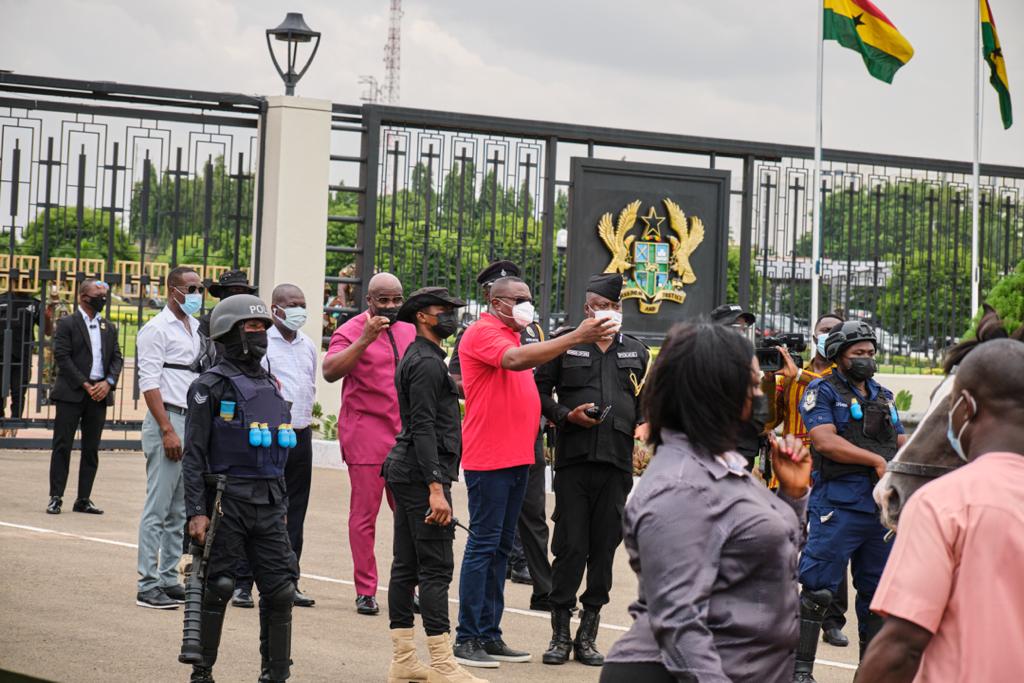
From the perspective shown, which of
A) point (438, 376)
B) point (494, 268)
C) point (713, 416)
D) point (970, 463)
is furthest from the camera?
point (494, 268)

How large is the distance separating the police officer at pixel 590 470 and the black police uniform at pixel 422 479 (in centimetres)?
83

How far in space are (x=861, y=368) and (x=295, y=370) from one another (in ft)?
11.6

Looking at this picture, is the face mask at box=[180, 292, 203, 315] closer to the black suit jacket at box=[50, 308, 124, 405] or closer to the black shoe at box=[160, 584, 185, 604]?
the black shoe at box=[160, 584, 185, 604]

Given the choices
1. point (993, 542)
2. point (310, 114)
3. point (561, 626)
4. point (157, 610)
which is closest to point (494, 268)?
point (561, 626)

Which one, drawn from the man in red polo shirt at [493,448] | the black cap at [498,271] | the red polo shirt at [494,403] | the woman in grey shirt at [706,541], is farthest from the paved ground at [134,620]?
the woman in grey shirt at [706,541]

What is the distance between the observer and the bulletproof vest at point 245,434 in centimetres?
600

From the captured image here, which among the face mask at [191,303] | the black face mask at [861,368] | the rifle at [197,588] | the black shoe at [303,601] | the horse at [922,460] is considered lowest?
the black shoe at [303,601]

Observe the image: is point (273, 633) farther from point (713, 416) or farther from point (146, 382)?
point (713, 416)

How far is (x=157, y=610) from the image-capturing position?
7777 mm

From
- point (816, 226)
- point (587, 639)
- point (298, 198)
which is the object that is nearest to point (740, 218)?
point (816, 226)

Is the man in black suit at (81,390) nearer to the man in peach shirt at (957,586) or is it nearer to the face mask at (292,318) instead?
the face mask at (292,318)

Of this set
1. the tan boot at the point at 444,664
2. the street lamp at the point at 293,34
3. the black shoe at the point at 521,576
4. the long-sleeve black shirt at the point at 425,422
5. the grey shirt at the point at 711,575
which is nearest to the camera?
the grey shirt at the point at 711,575

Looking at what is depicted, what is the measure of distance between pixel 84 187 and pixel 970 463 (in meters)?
Answer: 12.9

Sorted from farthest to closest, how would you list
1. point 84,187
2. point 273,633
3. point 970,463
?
point 84,187, point 273,633, point 970,463
